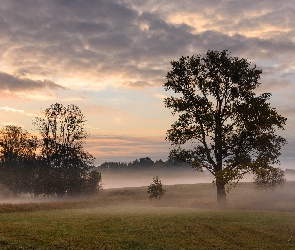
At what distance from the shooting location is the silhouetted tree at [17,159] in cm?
9006

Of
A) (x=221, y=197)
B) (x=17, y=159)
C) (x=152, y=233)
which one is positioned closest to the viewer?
(x=152, y=233)

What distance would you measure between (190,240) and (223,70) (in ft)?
113

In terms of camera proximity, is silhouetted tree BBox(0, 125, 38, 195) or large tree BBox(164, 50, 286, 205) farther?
silhouetted tree BBox(0, 125, 38, 195)

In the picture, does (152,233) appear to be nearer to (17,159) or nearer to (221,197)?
(221,197)

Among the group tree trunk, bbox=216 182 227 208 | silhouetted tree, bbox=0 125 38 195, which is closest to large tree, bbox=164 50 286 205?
tree trunk, bbox=216 182 227 208

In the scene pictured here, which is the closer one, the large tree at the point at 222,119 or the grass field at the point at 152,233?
the grass field at the point at 152,233

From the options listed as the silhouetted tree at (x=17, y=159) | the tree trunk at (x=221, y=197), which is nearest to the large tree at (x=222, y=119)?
the tree trunk at (x=221, y=197)

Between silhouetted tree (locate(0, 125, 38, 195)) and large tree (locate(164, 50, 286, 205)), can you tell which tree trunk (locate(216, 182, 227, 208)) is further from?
silhouetted tree (locate(0, 125, 38, 195))

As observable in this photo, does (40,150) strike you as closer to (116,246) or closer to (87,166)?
(87,166)

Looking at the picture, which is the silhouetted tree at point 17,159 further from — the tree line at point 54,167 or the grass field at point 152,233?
the grass field at point 152,233

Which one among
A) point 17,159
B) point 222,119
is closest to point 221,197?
point 222,119

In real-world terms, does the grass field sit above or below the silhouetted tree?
below

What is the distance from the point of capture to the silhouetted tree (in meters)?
90.1

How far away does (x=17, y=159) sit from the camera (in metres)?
96.2
